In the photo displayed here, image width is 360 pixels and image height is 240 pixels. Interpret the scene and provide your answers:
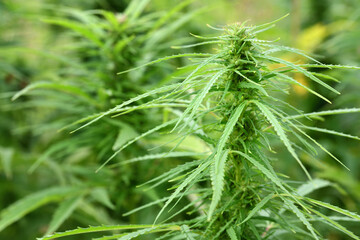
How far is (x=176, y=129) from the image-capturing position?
0.89m

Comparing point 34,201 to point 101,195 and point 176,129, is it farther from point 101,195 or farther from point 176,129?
point 176,129

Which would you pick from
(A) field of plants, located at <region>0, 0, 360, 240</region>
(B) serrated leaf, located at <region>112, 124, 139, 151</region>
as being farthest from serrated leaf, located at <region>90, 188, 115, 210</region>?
(B) serrated leaf, located at <region>112, 124, 139, 151</region>

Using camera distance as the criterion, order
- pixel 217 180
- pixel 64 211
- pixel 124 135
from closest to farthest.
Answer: pixel 217 180, pixel 124 135, pixel 64 211

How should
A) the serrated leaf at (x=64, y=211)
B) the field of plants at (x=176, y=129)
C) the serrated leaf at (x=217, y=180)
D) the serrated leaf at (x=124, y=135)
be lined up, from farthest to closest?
the serrated leaf at (x=64, y=211)
the serrated leaf at (x=124, y=135)
the field of plants at (x=176, y=129)
the serrated leaf at (x=217, y=180)

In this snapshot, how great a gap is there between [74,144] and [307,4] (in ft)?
5.10

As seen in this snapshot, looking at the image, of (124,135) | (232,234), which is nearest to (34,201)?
(124,135)

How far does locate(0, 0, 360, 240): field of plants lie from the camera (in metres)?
0.46

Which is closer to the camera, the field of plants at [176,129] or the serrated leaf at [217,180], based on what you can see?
the serrated leaf at [217,180]

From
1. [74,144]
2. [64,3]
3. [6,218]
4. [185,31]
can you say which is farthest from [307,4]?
[6,218]

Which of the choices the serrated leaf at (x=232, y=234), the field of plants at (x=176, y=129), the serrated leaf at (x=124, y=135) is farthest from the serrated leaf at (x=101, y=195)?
the serrated leaf at (x=232, y=234)

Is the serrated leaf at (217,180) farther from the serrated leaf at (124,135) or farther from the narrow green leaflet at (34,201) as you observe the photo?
the narrow green leaflet at (34,201)

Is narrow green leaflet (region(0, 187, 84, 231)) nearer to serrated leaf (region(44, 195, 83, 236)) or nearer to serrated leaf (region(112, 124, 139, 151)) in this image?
serrated leaf (region(44, 195, 83, 236))

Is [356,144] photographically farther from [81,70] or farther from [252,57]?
[252,57]

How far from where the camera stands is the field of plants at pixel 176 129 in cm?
46
